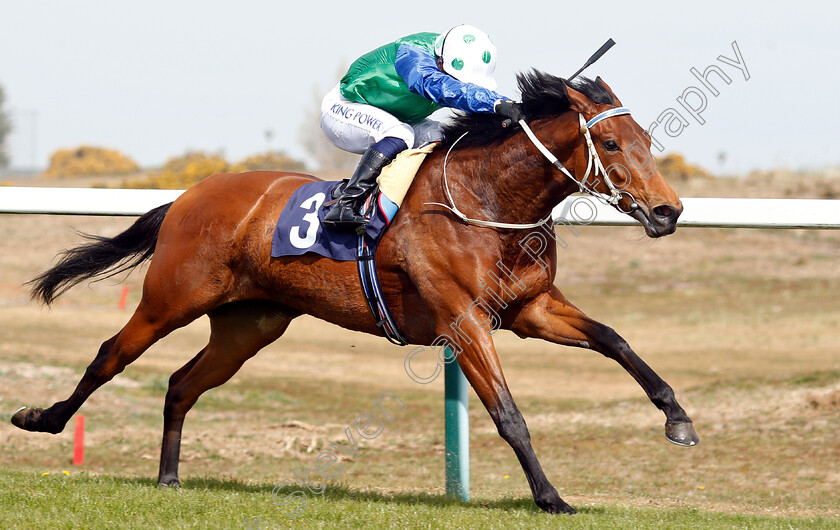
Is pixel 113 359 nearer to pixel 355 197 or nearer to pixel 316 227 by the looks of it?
pixel 316 227

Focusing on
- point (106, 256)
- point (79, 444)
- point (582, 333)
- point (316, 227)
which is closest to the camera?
point (582, 333)

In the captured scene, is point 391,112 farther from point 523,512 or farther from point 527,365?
point 527,365

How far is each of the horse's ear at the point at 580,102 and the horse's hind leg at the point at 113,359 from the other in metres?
2.32

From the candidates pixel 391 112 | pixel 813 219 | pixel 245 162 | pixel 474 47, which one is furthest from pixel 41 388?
pixel 245 162

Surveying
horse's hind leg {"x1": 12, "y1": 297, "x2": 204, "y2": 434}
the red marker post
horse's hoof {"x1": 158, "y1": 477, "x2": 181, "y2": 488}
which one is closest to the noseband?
horse's hind leg {"x1": 12, "y1": 297, "x2": 204, "y2": 434}

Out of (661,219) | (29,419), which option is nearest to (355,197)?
(661,219)

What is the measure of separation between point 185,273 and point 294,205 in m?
0.71

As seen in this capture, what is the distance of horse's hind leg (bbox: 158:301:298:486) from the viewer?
19.3ft

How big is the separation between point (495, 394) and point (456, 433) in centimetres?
93

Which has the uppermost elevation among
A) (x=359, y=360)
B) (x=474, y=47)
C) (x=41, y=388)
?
(x=474, y=47)

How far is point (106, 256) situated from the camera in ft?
20.1

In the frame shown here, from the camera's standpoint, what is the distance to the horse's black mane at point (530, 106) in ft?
16.2

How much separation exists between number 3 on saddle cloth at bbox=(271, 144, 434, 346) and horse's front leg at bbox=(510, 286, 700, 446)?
0.69 m

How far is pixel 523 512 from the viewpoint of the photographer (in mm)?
4793
